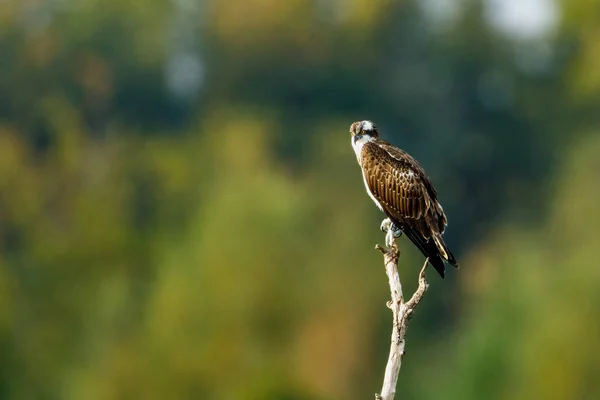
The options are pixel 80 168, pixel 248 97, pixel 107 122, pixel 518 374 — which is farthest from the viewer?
pixel 248 97

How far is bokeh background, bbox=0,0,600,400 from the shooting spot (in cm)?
3706

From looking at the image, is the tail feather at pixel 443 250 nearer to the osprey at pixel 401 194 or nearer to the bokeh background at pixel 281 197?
the osprey at pixel 401 194

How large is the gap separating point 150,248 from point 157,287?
10.4 m

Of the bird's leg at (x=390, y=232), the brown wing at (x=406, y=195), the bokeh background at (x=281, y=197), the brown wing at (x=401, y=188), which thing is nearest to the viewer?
the bird's leg at (x=390, y=232)

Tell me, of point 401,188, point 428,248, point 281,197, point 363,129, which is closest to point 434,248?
point 428,248

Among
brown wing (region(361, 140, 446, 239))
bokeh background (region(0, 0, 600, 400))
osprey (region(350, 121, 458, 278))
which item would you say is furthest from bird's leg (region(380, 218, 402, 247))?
bokeh background (region(0, 0, 600, 400))

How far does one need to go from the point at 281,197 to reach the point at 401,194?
3232cm

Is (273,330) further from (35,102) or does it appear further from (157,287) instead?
(35,102)

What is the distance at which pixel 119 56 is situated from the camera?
69.3 metres

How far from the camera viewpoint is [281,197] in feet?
148

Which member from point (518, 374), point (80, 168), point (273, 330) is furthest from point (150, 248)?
point (518, 374)

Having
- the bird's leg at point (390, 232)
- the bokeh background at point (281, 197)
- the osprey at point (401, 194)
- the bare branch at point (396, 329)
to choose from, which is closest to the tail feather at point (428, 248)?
the osprey at point (401, 194)

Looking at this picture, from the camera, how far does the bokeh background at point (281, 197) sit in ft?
122

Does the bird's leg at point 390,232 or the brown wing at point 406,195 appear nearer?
the bird's leg at point 390,232
